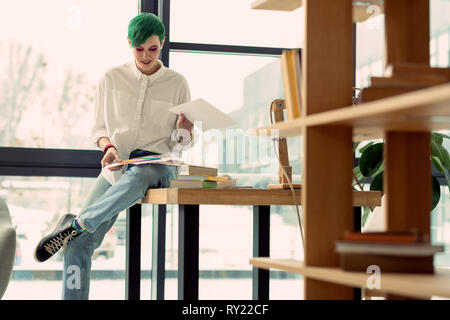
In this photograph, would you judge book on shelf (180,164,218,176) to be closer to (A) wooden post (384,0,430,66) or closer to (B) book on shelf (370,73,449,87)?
(A) wooden post (384,0,430,66)

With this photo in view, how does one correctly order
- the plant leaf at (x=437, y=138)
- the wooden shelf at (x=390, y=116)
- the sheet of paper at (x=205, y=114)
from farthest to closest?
the plant leaf at (x=437, y=138) < the sheet of paper at (x=205, y=114) < the wooden shelf at (x=390, y=116)

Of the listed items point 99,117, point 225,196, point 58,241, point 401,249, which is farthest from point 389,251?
point 99,117

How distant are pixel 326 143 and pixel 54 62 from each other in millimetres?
2469

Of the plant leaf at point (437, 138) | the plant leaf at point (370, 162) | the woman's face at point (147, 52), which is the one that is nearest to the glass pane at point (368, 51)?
the plant leaf at point (437, 138)

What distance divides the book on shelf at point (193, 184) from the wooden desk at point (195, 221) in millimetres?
61

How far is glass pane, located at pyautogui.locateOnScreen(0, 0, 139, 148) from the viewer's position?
3711 mm

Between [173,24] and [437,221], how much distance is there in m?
2.04

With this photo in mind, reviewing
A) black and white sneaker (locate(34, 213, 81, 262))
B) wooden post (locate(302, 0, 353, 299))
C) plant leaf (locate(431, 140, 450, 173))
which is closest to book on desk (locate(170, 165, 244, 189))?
black and white sneaker (locate(34, 213, 81, 262))

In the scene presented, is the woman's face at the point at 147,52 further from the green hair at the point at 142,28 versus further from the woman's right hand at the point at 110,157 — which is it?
the woman's right hand at the point at 110,157

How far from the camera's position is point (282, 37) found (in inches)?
163

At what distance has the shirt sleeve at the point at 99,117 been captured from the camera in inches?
125

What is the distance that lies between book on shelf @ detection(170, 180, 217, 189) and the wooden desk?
6 cm

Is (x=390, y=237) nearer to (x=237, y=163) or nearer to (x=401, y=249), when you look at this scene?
(x=401, y=249)

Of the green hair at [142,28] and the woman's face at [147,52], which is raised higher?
the green hair at [142,28]
